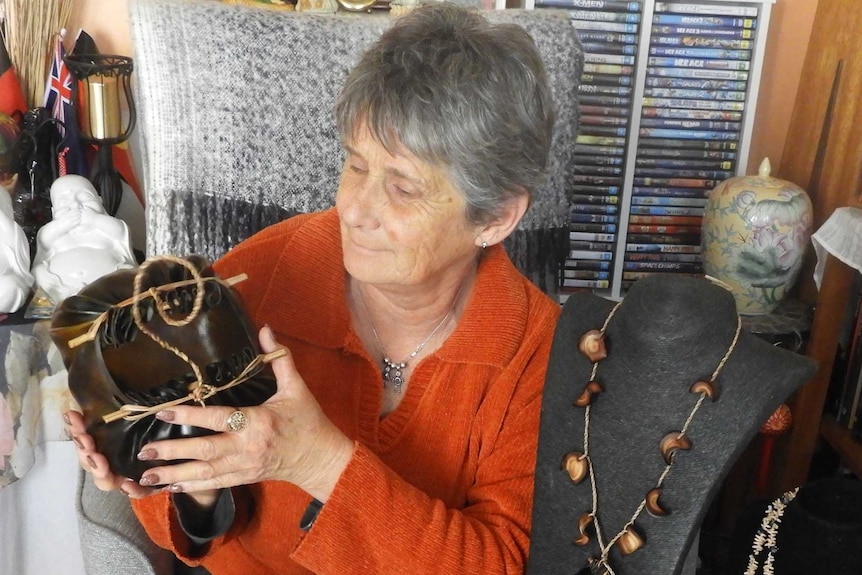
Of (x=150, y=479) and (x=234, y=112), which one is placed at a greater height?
(x=234, y=112)

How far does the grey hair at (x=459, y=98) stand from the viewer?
2.66 feet

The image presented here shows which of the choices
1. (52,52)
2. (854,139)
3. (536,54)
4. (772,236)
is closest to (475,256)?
(536,54)

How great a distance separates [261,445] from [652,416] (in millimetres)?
369

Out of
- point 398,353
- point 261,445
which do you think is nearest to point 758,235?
point 398,353

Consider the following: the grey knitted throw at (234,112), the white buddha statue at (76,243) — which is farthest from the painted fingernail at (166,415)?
the white buddha statue at (76,243)

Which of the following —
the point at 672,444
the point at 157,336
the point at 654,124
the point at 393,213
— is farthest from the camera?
the point at 654,124

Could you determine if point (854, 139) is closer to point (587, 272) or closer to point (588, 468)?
point (587, 272)

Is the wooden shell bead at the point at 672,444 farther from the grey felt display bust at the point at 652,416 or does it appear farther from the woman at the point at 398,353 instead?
the woman at the point at 398,353

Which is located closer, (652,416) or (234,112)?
(652,416)

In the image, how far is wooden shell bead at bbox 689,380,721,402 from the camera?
0.71 meters

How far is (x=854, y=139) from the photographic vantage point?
1.46m

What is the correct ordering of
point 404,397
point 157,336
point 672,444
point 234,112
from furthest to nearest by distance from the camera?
point 234,112 < point 404,397 < point 672,444 < point 157,336

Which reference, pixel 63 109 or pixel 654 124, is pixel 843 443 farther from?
pixel 63 109

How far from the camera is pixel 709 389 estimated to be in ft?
2.33
